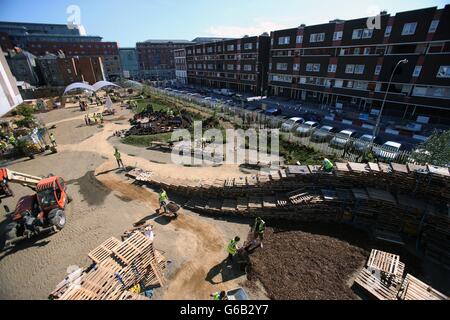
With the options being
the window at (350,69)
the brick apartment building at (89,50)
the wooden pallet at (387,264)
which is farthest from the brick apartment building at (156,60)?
the wooden pallet at (387,264)

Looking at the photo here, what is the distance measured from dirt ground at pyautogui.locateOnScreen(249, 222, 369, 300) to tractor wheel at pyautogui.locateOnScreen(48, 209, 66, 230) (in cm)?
1068

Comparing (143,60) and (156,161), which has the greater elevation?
(143,60)

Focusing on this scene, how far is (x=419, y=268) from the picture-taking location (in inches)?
355

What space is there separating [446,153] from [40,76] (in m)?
91.3

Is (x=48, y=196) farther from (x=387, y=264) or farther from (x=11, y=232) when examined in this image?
(x=387, y=264)

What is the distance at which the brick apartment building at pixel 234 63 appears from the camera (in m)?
50.8

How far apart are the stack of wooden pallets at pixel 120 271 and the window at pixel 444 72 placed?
3741cm

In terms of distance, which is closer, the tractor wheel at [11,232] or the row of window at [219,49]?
the tractor wheel at [11,232]

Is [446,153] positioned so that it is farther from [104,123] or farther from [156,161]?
[104,123]

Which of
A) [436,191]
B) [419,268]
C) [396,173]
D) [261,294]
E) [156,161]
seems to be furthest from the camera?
[156,161]

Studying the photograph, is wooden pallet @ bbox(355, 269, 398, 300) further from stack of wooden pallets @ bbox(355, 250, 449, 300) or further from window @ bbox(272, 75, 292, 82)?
window @ bbox(272, 75, 292, 82)

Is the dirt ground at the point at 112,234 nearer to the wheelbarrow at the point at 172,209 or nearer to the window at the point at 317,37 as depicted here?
the wheelbarrow at the point at 172,209

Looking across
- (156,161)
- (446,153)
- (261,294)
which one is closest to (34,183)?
(156,161)

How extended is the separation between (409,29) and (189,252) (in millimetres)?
38375
